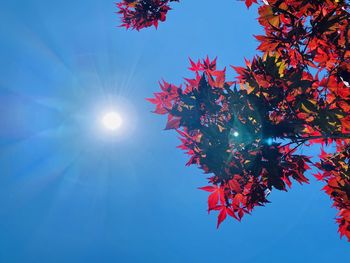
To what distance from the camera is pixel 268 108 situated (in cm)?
319

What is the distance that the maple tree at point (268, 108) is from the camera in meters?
3.06

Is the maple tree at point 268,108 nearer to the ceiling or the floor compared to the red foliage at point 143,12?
nearer to the floor

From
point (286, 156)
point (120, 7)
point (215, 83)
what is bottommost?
point (286, 156)

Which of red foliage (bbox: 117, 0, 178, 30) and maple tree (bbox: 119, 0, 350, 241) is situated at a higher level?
red foliage (bbox: 117, 0, 178, 30)

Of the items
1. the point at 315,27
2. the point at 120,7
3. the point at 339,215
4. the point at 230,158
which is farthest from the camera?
the point at 120,7

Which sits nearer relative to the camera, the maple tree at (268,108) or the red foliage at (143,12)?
the maple tree at (268,108)

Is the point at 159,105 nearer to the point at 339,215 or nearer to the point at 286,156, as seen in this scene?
the point at 286,156

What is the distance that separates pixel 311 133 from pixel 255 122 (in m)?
1.06

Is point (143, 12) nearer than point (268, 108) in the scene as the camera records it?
No

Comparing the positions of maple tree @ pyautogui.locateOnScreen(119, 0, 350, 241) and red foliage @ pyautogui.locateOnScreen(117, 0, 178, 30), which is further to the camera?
red foliage @ pyautogui.locateOnScreen(117, 0, 178, 30)

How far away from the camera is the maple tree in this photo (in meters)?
3.06

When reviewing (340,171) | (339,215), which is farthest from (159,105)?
(339,215)

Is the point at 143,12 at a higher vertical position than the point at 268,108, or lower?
higher

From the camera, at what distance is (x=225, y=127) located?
3174 millimetres
